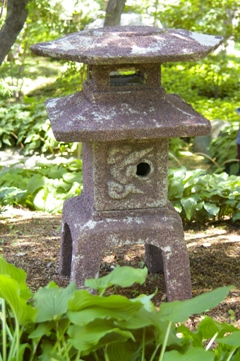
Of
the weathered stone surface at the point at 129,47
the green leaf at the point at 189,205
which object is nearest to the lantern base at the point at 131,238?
the weathered stone surface at the point at 129,47

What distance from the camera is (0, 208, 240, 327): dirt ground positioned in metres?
4.45

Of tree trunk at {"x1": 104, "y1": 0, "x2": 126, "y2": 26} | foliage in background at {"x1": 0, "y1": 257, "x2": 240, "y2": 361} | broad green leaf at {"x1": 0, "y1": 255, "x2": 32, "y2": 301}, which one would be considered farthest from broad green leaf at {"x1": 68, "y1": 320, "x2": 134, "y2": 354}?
tree trunk at {"x1": 104, "y1": 0, "x2": 126, "y2": 26}

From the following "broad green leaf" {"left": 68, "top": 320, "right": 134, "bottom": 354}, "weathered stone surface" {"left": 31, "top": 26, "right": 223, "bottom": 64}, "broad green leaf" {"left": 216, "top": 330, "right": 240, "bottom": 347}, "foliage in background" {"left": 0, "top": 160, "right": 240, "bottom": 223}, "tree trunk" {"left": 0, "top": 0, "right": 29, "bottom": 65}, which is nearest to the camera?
"broad green leaf" {"left": 68, "top": 320, "right": 134, "bottom": 354}

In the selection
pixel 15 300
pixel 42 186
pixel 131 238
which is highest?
pixel 15 300

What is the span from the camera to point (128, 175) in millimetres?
4078

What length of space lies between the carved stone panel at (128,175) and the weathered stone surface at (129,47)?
544mm

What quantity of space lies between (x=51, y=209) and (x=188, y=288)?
2.41 metres

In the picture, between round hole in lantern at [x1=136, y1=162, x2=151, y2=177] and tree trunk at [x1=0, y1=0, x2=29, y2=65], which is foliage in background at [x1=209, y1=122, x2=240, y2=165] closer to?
tree trunk at [x1=0, y1=0, x2=29, y2=65]

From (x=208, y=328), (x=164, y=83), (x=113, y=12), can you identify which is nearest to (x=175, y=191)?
(x=113, y=12)

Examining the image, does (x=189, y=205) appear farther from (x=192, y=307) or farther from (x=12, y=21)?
(x=192, y=307)

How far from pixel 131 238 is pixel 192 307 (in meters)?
1.77

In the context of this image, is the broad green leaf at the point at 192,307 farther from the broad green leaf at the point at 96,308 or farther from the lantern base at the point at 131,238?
the lantern base at the point at 131,238

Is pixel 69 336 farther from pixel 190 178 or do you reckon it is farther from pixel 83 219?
pixel 190 178

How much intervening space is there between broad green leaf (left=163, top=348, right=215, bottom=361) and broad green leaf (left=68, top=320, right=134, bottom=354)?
147 mm
